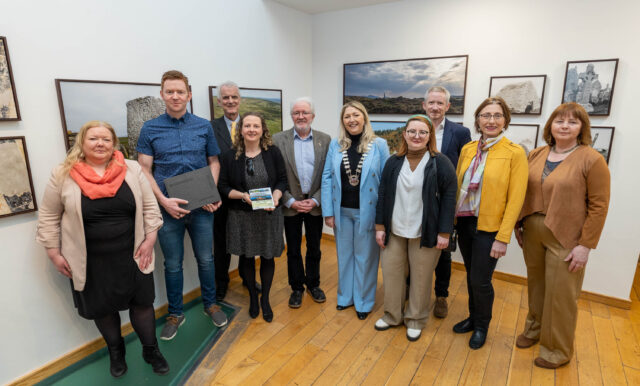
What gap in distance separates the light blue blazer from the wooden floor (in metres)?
0.83

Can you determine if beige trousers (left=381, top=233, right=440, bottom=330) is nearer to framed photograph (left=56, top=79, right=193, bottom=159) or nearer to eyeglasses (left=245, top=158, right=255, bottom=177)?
eyeglasses (left=245, top=158, right=255, bottom=177)

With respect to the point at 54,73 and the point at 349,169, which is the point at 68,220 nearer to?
the point at 54,73

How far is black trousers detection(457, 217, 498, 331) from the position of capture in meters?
A: 2.33

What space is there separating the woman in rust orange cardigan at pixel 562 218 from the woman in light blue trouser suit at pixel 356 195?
A: 3.36 ft

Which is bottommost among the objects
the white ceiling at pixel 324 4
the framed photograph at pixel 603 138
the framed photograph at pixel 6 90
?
the framed photograph at pixel 603 138

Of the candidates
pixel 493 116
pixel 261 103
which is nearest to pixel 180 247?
pixel 261 103

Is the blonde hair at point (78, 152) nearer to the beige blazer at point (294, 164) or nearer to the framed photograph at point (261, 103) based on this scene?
the beige blazer at point (294, 164)

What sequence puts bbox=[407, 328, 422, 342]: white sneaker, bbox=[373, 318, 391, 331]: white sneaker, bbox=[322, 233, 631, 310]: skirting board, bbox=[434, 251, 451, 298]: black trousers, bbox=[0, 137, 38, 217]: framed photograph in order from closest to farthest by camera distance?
bbox=[0, 137, 38, 217]: framed photograph
bbox=[407, 328, 422, 342]: white sneaker
bbox=[373, 318, 391, 331]: white sneaker
bbox=[434, 251, 451, 298]: black trousers
bbox=[322, 233, 631, 310]: skirting board

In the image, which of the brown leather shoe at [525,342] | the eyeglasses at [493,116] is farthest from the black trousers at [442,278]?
the eyeglasses at [493,116]

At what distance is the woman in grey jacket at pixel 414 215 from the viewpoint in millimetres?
2322

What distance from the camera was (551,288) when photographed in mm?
2234

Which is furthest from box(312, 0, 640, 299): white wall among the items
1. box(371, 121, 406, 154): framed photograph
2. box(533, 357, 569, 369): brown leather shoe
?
box(533, 357, 569, 369): brown leather shoe

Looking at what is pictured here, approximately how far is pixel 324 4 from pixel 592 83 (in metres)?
2.73

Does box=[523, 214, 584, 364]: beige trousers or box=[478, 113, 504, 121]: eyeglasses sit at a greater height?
box=[478, 113, 504, 121]: eyeglasses
